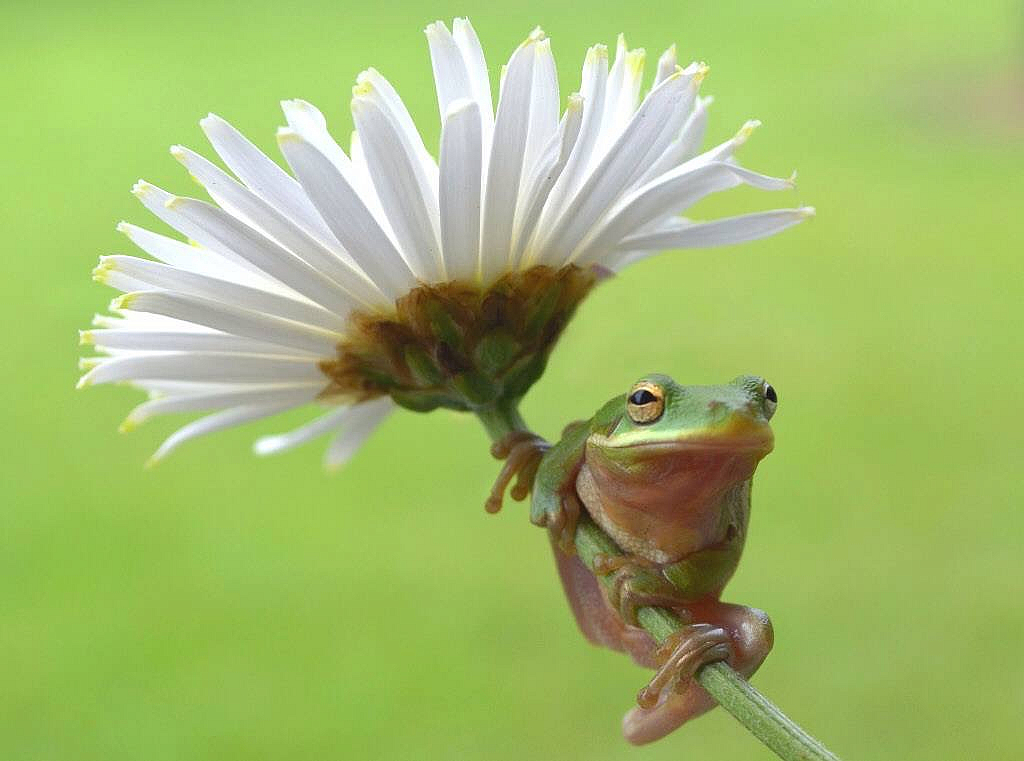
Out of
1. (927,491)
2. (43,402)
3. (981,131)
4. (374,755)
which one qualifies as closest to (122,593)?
(374,755)

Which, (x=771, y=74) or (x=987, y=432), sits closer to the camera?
(x=987, y=432)

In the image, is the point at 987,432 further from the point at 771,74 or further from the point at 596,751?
the point at 771,74

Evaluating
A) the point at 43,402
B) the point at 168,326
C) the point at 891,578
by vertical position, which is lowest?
the point at 891,578

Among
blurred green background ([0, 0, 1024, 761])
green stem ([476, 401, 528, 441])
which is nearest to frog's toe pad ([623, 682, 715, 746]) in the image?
green stem ([476, 401, 528, 441])

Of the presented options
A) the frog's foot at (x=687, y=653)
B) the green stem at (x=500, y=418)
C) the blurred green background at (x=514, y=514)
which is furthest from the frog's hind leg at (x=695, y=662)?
the blurred green background at (x=514, y=514)

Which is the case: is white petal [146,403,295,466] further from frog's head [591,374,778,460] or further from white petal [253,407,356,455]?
frog's head [591,374,778,460]

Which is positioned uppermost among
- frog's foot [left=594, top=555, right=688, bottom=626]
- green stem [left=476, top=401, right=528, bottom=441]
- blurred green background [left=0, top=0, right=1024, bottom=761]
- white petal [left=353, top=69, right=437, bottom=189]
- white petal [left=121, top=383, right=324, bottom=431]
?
white petal [left=353, top=69, right=437, bottom=189]

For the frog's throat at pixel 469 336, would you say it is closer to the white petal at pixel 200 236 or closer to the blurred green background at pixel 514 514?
the white petal at pixel 200 236
